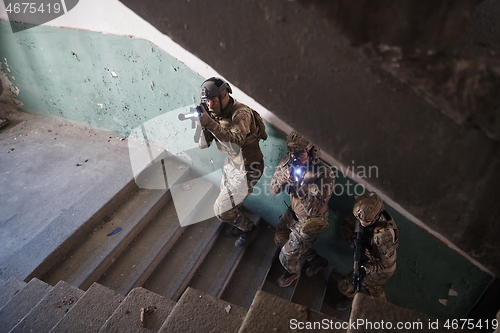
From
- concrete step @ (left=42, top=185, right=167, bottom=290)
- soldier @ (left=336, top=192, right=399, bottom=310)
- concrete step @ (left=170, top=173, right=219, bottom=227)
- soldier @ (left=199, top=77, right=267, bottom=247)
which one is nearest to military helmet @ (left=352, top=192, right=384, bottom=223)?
soldier @ (left=336, top=192, right=399, bottom=310)

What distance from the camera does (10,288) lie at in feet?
9.48

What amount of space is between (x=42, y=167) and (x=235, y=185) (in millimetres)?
3116

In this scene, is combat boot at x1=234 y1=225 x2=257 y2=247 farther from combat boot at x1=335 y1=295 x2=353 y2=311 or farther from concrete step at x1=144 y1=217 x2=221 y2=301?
combat boot at x1=335 y1=295 x2=353 y2=311

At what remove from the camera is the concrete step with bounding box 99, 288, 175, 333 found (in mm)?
2125

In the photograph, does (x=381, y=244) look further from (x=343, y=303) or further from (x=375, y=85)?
(x=375, y=85)

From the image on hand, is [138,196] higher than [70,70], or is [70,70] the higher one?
[70,70]

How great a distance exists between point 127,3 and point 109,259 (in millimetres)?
2942

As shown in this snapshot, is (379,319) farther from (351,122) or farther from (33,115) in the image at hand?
(33,115)

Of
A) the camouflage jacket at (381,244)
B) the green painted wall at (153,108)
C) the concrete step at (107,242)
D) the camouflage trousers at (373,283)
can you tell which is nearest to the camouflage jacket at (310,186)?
the green painted wall at (153,108)

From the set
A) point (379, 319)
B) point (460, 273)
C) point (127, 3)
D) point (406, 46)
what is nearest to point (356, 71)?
point (406, 46)

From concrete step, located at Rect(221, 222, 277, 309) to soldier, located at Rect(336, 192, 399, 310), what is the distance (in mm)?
1084

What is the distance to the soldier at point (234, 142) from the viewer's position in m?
3.03

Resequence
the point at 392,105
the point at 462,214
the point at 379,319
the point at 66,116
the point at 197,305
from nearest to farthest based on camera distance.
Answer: the point at 392,105 < the point at 462,214 < the point at 379,319 < the point at 197,305 < the point at 66,116

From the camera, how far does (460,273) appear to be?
10.8 ft
